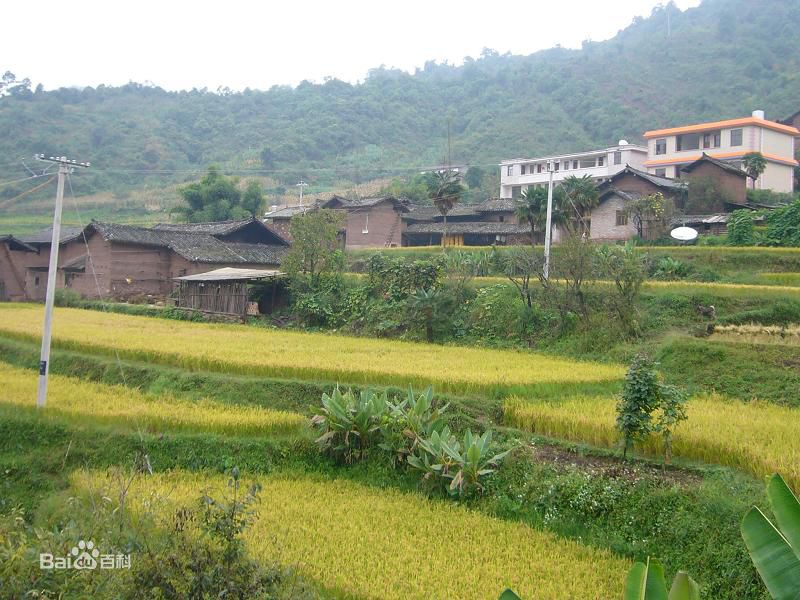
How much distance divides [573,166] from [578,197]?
87.7ft

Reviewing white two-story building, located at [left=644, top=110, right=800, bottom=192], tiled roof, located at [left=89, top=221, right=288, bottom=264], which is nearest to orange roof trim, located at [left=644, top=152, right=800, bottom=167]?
white two-story building, located at [left=644, top=110, right=800, bottom=192]

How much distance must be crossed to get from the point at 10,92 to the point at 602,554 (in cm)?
8681

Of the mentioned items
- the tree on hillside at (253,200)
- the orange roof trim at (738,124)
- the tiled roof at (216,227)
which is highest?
the orange roof trim at (738,124)

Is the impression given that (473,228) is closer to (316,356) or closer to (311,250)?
(311,250)

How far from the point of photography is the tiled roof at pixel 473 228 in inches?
1666

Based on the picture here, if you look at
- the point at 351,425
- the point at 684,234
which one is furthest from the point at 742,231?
the point at 351,425

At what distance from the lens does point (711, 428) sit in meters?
10.4

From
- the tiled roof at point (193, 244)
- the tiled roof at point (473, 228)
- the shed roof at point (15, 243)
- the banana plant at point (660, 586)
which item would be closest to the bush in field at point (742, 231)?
the tiled roof at point (473, 228)

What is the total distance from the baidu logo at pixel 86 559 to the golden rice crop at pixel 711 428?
7.26 meters

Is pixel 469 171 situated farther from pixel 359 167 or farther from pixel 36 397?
pixel 36 397

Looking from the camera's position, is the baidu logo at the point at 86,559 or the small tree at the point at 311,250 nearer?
the baidu logo at the point at 86,559

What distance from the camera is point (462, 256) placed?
30.7 m


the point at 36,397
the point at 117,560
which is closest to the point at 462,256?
the point at 36,397

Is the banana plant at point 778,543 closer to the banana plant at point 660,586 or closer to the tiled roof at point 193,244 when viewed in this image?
the banana plant at point 660,586
